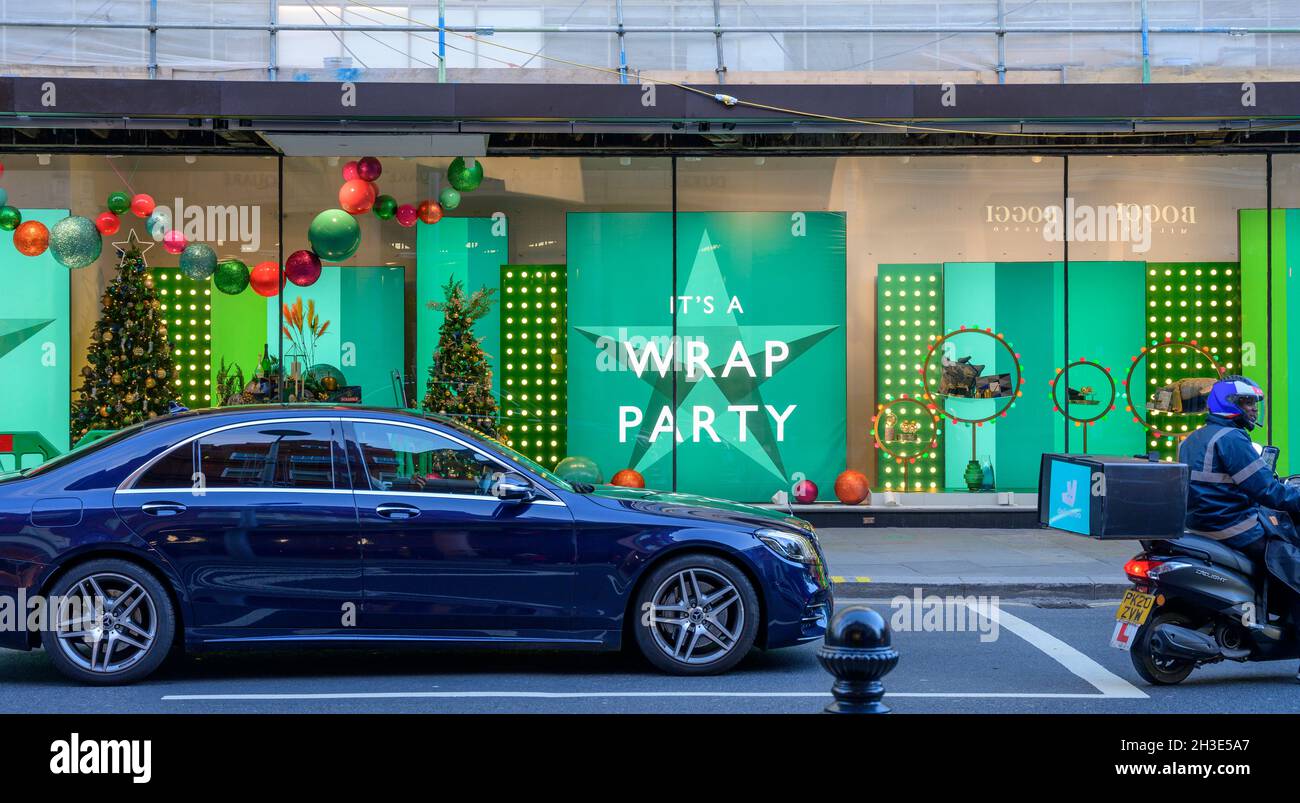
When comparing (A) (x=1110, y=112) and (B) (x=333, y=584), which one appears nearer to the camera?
(B) (x=333, y=584)

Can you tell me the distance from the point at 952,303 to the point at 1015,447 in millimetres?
1735

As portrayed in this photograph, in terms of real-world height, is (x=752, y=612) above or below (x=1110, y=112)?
below

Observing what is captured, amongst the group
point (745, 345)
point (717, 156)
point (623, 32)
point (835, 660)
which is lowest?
point (835, 660)

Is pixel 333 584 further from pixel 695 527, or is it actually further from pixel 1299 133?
pixel 1299 133

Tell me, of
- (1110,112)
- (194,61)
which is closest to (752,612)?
(1110,112)

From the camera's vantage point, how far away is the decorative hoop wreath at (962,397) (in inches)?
642

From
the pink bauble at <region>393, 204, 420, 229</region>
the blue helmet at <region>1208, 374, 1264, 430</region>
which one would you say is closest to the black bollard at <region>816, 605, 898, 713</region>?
the blue helmet at <region>1208, 374, 1264, 430</region>

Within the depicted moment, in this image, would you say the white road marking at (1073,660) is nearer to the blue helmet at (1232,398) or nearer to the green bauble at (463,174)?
the blue helmet at (1232,398)

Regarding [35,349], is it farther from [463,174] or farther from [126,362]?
[463,174]

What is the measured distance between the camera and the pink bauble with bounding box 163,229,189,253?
15211 millimetres

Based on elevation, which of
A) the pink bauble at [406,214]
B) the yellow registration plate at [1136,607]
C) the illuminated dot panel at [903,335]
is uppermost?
the pink bauble at [406,214]

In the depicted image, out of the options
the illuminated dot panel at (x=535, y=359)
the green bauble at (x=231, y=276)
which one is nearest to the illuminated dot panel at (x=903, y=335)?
the illuminated dot panel at (x=535, y=359)

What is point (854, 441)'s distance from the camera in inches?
643

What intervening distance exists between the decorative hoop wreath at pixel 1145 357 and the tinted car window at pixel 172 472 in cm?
1117
